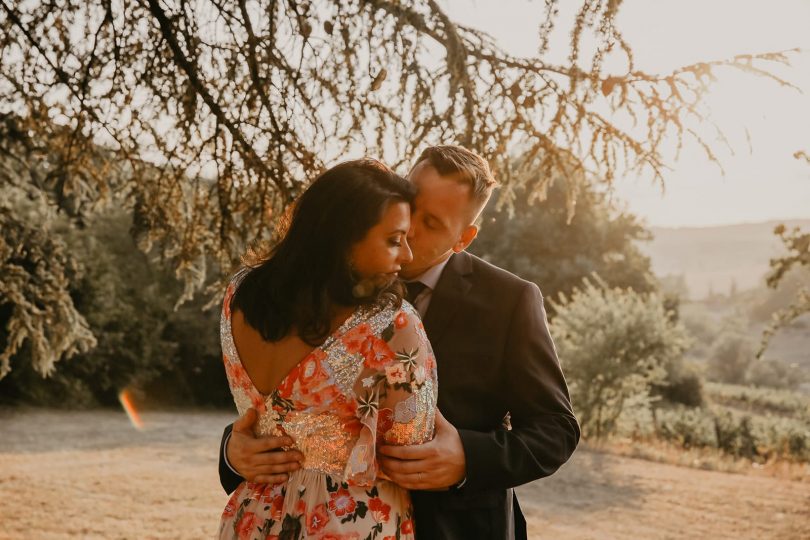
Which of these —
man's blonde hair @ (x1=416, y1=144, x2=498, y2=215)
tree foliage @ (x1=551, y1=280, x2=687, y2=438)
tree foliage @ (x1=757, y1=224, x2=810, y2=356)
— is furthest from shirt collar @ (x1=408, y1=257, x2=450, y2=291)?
tree foliage @ (x1=551, y1=280, x2=687, y2=438)

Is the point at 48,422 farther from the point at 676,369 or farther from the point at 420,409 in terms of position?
the point at 676,369

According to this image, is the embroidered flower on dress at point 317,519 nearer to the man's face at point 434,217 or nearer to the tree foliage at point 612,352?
the man's face at point 434,217

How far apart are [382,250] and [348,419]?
439 mm

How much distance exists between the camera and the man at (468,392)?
1.96 meters

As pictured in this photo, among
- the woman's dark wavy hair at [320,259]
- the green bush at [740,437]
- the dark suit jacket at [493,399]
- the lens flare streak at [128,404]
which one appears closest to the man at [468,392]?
the dark suit jacket at [493,399]

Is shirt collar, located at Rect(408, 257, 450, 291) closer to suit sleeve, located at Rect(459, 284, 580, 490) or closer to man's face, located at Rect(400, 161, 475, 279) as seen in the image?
man's face, located at Rect(400, 161, 475, 279)

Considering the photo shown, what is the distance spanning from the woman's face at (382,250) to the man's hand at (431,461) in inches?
16.5

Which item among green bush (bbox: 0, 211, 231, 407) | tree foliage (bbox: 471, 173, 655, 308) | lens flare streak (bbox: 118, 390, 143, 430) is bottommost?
lens flare streak (bbox: 118, 390, 143, 430)

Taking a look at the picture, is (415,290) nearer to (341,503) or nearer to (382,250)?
(382,250)

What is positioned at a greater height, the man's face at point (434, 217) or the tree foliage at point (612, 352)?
the man's face at point (434, 217)

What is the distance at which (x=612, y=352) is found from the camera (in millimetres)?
17266

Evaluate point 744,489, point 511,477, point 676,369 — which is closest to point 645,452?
point 744,489

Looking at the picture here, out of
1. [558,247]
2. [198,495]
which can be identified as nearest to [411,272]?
[198,495]

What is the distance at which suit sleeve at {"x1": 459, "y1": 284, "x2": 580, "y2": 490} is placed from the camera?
2025mm
